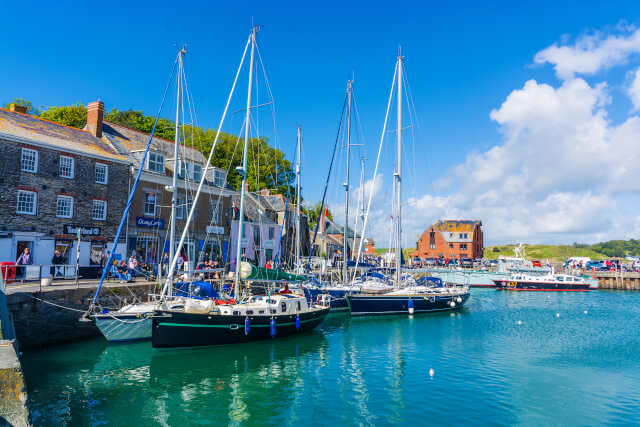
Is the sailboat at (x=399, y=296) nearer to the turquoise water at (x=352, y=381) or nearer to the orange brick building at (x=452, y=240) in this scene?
the turquoise water at (x=352, y=381)

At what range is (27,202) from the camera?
27.2 m

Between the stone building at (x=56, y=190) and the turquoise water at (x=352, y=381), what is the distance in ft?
33.3

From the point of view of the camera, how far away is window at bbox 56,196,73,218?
28688 millimetres

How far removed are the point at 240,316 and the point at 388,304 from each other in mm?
15474

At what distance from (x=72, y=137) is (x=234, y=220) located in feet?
57.1

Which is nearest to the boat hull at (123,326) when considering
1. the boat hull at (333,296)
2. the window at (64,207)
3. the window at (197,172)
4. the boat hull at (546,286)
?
the window at (64,207)

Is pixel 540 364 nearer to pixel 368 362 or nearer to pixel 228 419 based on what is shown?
pixel 368 362

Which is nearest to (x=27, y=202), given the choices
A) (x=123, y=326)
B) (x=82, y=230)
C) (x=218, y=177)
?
(x=82, y=230)

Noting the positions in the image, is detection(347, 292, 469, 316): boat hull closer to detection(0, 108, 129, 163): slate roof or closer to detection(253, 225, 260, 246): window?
detection(253, 225, 260, 246): window

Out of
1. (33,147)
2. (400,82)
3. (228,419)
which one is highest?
(400,82)

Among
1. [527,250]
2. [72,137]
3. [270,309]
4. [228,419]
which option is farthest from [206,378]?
[527,250]

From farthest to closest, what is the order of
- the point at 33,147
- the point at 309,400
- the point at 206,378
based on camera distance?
1. the point at 33,147
2. the point at 206,378
3. the point at 309,400

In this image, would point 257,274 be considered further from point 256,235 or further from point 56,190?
point 256,235

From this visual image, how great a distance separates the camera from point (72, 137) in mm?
31281
